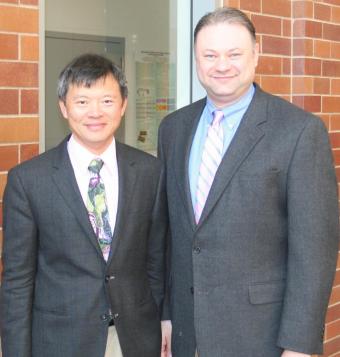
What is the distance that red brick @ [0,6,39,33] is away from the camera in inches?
125

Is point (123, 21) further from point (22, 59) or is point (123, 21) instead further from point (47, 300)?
point (47, 300)

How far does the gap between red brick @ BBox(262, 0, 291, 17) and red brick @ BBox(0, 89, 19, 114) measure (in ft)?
6.13

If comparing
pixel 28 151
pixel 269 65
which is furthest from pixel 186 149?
pixel 269 65

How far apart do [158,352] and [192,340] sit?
0.51ft

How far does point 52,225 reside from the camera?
276 centimetres

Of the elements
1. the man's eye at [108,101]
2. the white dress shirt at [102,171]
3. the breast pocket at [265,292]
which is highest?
the man's eye at [108,101]

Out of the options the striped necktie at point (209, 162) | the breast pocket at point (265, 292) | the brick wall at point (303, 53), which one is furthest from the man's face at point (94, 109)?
the brick wall at point (303, 53)

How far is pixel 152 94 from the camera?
4355mm

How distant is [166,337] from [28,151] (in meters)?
1.06

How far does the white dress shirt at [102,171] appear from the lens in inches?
112

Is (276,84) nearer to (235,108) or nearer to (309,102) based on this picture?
(309,102)

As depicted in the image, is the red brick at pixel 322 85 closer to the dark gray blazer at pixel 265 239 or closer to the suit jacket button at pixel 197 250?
the dark gray blazer at pixel 265 239

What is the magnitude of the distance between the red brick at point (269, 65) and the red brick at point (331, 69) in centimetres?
38

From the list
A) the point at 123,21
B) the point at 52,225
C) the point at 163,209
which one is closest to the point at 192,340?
the point at 163,209
